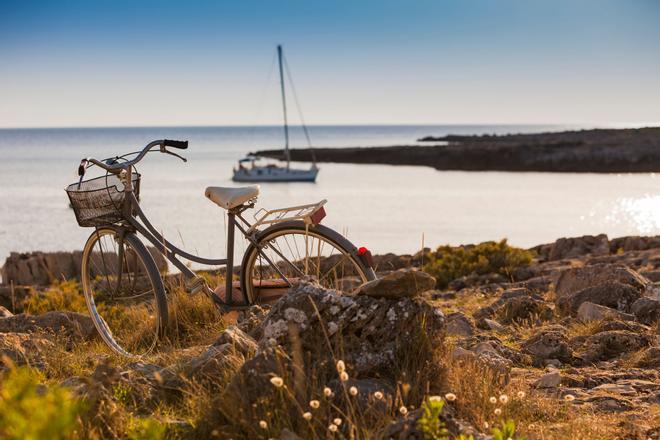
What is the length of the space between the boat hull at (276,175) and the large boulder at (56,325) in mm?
Answer: 43595

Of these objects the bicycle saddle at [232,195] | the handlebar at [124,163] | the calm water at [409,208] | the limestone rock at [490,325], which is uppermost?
the handlebar at [124,163]

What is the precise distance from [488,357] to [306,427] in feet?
5.56

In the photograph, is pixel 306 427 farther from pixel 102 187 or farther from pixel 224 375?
pixel 102 187

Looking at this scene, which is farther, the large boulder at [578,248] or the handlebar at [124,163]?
the large boulder at [578,248]

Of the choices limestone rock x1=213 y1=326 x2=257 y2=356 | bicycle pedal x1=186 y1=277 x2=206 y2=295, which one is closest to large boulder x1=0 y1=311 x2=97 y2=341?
bicycle pedal x1=186 y1=277 x2=206 y2=295

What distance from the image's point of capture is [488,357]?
4.74 metres

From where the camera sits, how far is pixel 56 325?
23.3ft

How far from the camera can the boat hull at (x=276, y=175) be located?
50.9 m

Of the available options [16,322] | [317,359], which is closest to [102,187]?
[16,322]

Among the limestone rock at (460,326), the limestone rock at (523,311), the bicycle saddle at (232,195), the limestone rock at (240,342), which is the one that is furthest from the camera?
the limestone rock at (523,311)

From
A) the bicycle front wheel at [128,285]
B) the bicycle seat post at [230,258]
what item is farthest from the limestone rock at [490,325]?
the bicycle front wheel at [128,285]

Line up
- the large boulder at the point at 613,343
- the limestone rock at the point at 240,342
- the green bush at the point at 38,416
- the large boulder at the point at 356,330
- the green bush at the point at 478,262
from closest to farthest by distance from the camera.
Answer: the green bush at the point at 38,416 → the large boulder at the point at 356,330 → the limestone rock at the point at 240,342 → the large boulder at the point at 613,343 → the green bush at the point at 478,262

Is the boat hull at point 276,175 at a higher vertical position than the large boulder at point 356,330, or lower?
lower

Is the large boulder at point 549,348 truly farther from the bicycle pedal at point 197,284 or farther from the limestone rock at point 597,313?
the bicycle pedal at point 197,284
